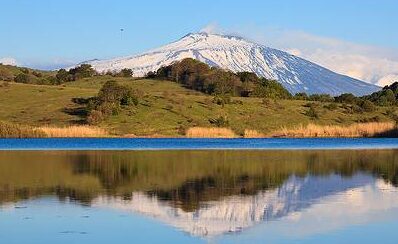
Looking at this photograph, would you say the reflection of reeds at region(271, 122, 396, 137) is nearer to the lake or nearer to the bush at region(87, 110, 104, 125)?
the bush at region(87, 110, 104, 125)

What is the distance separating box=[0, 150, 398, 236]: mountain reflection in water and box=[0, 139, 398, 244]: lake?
3cm

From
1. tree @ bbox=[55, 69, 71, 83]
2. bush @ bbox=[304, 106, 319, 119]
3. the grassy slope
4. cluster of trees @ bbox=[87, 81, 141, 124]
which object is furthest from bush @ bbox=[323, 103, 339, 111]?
tree @ bbox=[55, 69, 71, 83]

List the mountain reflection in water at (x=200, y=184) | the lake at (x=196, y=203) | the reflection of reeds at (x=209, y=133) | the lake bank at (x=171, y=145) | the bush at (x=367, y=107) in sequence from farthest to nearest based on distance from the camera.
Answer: the bush at (x=367, y=107), the reflection of reeds at (x=209, y=133), the lake bank at (x=171, y=145), the mountain reflection in water at (x=200, y=184), the lake at (x=196, y=203)

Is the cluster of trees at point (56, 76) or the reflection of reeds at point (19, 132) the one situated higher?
the cluster of trees at point (56, 76)

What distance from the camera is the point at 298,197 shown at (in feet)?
84.6

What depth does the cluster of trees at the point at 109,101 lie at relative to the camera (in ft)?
285

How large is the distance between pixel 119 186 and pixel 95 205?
5.71 m

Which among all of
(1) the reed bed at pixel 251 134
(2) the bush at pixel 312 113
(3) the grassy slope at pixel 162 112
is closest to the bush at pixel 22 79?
(3) the grassy slope at pixel 162 112

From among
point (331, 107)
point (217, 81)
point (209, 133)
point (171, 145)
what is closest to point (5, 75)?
point (217, 81)

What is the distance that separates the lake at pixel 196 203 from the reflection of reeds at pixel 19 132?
1536 inches

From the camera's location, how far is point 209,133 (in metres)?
85.6

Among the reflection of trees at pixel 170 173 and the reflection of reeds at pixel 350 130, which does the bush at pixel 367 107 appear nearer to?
the reflection of reeds at pixel 350 130

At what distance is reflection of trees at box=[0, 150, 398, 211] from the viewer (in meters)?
26.9

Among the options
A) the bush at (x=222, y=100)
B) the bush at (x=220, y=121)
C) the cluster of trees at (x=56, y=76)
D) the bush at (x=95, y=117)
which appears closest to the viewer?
the bush at (x=95, y=117)
